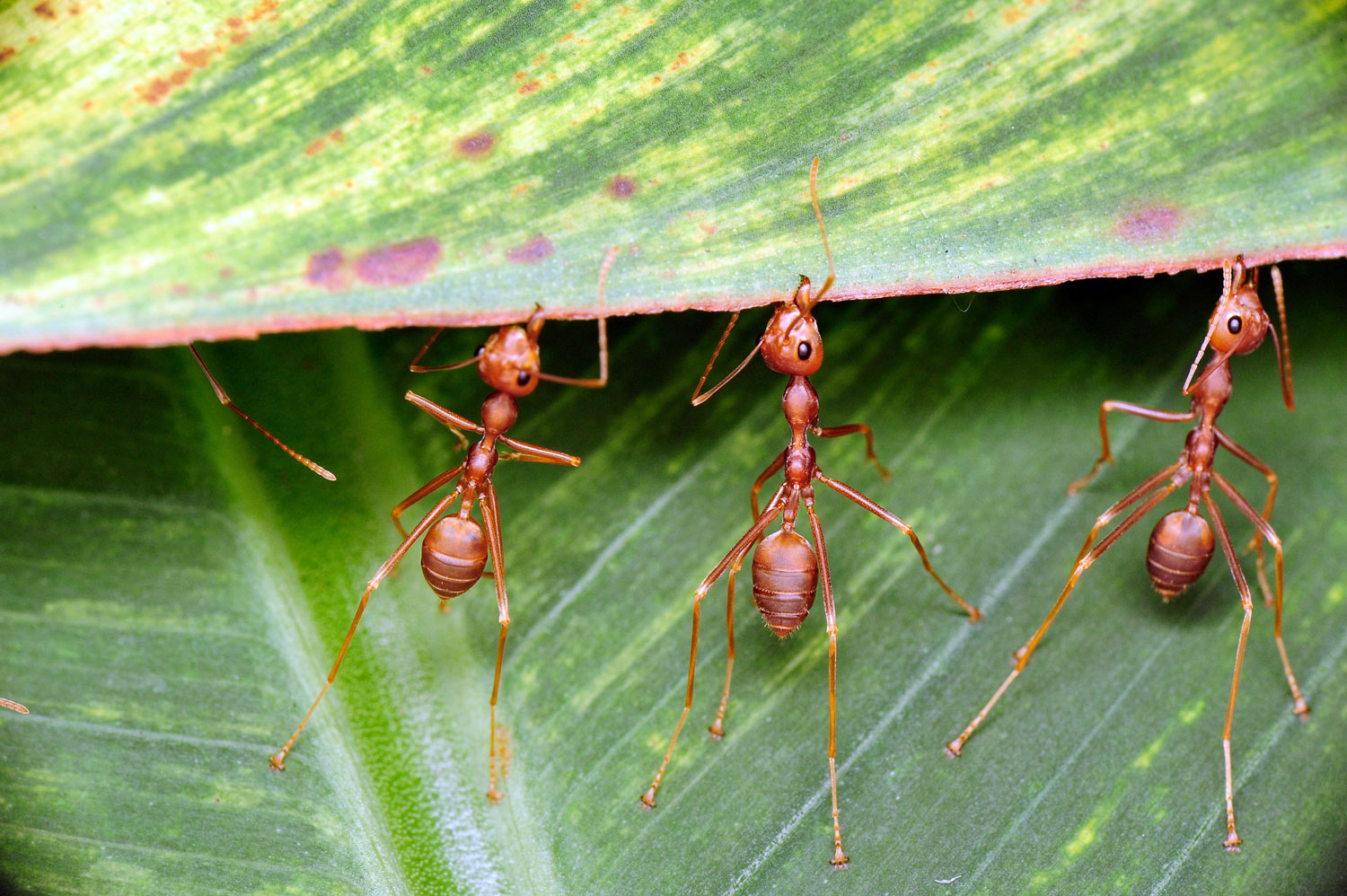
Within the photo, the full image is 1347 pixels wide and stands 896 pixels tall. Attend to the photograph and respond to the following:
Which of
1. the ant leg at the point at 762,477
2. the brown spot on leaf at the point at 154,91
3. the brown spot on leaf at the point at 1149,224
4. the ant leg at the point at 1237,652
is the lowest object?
the ant leg at the point at 1237,652

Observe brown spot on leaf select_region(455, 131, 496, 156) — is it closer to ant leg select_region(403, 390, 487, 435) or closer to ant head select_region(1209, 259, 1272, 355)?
ant leg select_region(403, 390, 487, 435)

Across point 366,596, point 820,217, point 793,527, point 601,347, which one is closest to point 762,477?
point 793,527

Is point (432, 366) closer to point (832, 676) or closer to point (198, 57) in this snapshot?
point (198, 57)

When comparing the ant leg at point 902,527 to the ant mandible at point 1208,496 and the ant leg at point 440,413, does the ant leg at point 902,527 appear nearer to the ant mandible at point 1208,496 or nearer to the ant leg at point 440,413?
the ant mandible at point 1208,496

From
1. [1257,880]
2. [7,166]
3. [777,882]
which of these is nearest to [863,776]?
[777,882]

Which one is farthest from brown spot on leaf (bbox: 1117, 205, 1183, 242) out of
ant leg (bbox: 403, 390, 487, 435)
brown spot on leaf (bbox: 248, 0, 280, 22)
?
brown spot on leaf (bbox: 248, 0, 280, 22)

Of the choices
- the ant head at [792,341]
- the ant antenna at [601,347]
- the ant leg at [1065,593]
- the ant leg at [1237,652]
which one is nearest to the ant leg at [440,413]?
the ant antenna at [601,347]

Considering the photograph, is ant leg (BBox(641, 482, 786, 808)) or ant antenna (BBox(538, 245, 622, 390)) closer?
ant antenna (BBox(538, 245, 622, 390))
